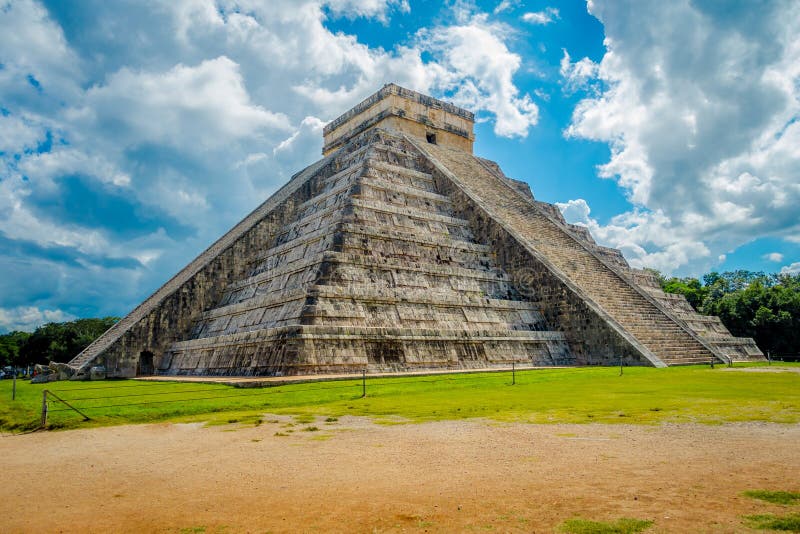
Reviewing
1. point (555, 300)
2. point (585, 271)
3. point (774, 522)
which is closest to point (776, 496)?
point (774, 522)

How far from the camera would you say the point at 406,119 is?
3138 cm

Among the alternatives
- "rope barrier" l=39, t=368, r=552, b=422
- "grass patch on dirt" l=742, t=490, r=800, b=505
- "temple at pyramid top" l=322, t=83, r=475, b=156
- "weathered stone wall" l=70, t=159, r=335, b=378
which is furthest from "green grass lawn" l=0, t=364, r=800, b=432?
"temple at pyramid top" l=322, t=83, r=475, b=156

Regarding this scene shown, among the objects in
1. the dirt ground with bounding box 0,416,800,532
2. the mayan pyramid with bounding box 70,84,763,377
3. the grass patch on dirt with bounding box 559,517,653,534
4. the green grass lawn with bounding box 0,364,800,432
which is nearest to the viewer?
the grass patch on dirt with bounding box 559,517,653,534

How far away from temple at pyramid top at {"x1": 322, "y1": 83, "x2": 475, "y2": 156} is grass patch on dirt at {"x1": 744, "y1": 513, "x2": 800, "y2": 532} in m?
28.7

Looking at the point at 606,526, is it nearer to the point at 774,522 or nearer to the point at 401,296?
the point at 774,522

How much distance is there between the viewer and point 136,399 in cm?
1135

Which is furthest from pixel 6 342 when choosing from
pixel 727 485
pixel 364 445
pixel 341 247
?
pixel 727 485

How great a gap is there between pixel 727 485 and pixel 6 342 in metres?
67.7

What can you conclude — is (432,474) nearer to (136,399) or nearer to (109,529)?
(109,529)

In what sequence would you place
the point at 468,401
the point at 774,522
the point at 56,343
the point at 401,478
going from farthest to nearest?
the point at 56,343
the point at 468,401
the point at 401,478
the point at 774,522

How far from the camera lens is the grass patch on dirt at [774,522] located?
3.61m

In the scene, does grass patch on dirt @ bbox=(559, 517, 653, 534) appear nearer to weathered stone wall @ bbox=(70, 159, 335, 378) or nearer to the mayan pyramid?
the mayan pyramid

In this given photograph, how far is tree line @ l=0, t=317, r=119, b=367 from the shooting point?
43719mm

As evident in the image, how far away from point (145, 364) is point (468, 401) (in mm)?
14654
